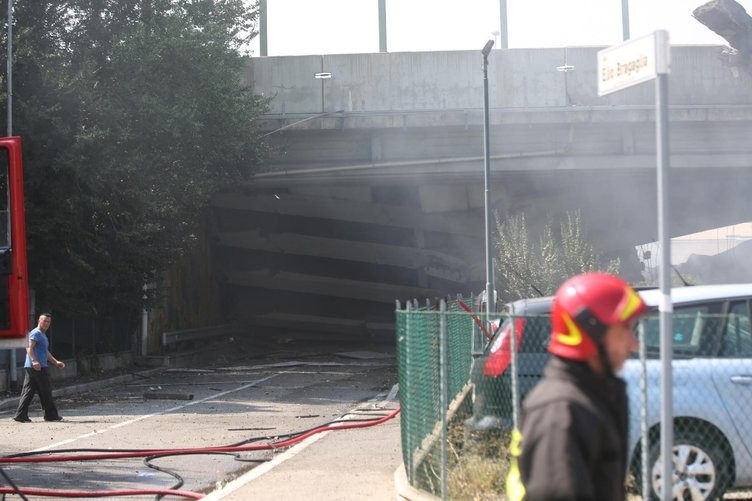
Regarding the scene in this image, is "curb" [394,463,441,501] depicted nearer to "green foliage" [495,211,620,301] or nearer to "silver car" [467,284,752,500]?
"silver car" [467,284,752,500]

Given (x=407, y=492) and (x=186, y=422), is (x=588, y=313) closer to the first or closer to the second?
(x=407, y=492)

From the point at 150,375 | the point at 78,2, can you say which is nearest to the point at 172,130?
the point at 78,2

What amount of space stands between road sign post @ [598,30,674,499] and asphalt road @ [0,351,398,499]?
18.1 feet

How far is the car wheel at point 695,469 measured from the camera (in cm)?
715

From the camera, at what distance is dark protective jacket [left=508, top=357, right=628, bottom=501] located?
108 inches

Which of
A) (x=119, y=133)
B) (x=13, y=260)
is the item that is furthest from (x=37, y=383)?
(x=119, y=133)

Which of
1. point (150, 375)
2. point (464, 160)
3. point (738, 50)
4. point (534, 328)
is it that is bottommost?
point (150, 375)

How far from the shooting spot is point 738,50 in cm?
3012

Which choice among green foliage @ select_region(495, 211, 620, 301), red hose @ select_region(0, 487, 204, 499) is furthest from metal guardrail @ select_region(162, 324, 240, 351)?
red hose @ select_region(0, 487, 204, 499)

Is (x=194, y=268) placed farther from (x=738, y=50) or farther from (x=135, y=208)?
(x=738, y=50)

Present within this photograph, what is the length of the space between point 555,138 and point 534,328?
2358 centimetres

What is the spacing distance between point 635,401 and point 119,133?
17.0 m

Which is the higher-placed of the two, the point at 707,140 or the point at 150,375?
the point at 707,140

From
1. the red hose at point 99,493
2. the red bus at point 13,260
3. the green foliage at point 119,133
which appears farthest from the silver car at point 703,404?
the green foliage at point 119,133
